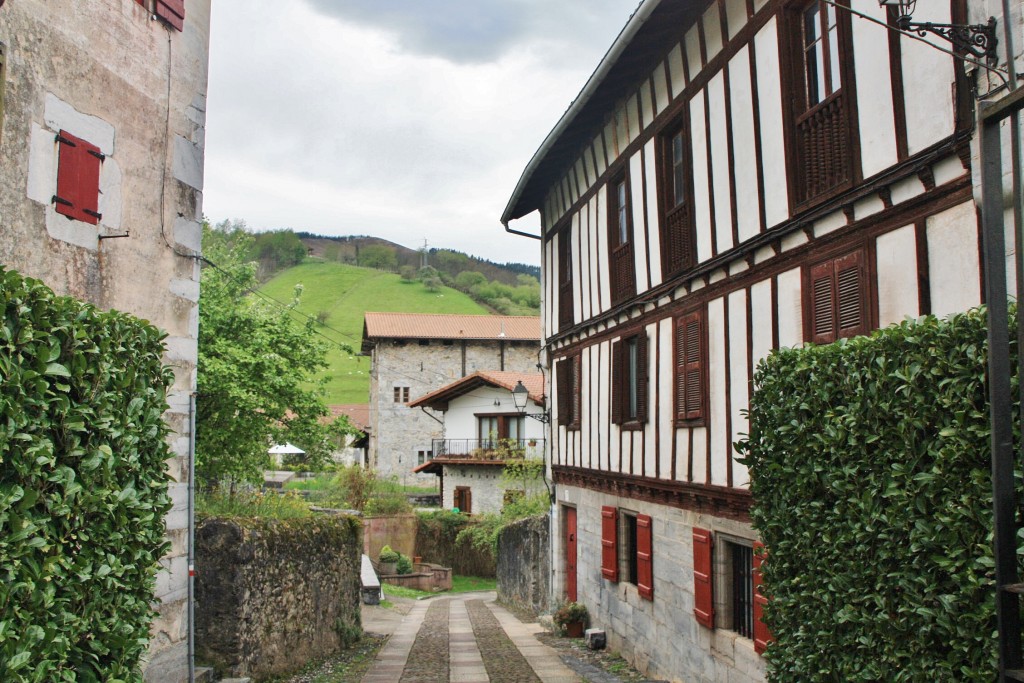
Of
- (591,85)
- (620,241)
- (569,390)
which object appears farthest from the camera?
(569,390)

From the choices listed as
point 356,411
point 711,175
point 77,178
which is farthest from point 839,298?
point 356,411

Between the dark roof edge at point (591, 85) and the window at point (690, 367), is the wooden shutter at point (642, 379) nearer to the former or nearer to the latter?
the window at point (690, 367)

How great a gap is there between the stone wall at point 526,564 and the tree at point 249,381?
6.47 meters

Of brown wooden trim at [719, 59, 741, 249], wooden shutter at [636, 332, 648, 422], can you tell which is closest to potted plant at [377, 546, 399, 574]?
wooden shutter at [636, 332, 648, 422]

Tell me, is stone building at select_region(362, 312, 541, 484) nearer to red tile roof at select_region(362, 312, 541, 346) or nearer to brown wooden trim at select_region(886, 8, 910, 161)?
red tile roof at select_region(362, 312, 541, 346)

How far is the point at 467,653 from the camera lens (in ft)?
47.2

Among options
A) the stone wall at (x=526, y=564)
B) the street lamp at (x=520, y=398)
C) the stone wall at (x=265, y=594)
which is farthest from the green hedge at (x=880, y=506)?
the stone wall at (x=526, y=564)

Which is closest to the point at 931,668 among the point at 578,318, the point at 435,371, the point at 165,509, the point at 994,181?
the point at 994,181

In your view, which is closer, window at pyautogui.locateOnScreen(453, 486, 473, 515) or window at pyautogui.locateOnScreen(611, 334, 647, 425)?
window at pyautogui.locateOnScreen(611, 334, 647, 425)

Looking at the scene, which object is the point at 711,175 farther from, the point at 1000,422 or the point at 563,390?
the point at 563,390

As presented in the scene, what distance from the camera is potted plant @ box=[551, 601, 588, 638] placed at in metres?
15.5

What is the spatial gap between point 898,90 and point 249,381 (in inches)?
786

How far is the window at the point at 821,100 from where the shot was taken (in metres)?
7.33

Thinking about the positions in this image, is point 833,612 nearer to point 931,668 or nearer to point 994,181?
point 931,668
